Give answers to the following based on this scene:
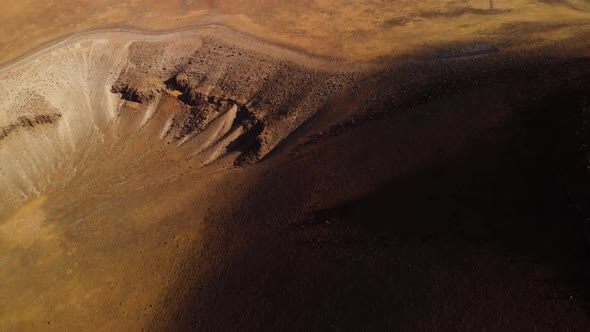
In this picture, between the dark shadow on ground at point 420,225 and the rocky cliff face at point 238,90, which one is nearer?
the dark shadow on ground at point 420,225

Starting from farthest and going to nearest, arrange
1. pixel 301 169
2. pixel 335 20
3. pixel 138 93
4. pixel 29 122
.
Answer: pixel 335 20
pixel 138 93
pixel 29 122
pixel 301 169

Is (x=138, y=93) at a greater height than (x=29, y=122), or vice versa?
(x=138, y=93)

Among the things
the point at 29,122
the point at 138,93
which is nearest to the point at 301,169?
the point at 138,93

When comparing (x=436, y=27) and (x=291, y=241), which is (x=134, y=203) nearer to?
(x=291, y=241)

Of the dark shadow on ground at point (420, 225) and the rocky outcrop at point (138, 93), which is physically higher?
the rocky outcrop at point (138, 93)

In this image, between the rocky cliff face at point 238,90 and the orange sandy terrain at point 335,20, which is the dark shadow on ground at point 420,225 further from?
the orange sandy terrain at point 335,20

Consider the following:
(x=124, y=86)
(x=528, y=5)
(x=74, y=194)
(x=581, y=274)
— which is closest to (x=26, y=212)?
(x=74, y=194)

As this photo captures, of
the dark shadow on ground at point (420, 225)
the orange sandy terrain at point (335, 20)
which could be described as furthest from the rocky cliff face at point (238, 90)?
the dark shadow on ground at point (420, 225)

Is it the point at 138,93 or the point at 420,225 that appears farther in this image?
the point at 138,93

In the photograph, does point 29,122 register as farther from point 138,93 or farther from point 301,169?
point 301,169

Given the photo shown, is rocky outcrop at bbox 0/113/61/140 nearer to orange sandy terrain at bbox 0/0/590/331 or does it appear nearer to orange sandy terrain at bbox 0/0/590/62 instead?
orange sandy terrain at bbox 0/0/590/331


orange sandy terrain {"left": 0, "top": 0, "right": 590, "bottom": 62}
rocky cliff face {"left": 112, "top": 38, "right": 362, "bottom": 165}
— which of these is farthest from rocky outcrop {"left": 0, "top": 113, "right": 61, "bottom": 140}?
orange sandy terrain {"left": 0, "top": 0, "right": 590, "bottom": 62}

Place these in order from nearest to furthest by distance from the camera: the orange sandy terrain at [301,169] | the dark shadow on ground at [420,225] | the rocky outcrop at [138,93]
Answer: the dark shadow on ground at [420,225] < the orange sandy terrain at [301,169] < the rocky outcrop at [138,93]
